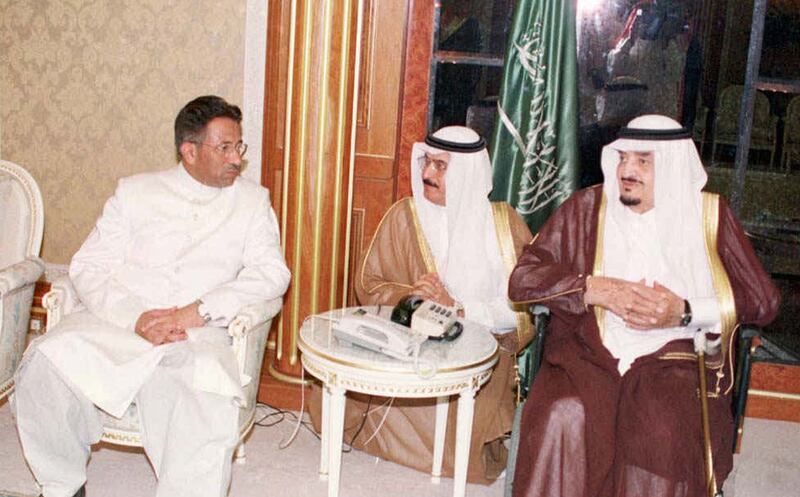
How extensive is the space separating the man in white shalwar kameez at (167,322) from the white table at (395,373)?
28 centimetres

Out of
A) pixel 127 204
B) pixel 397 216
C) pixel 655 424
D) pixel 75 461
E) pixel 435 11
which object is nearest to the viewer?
pixel 655 424

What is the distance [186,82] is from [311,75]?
3.23 feet

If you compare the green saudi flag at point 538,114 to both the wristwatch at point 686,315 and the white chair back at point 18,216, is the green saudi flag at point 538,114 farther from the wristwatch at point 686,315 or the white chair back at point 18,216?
the white chair back at point 18,216

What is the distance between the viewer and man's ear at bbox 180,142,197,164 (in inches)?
140

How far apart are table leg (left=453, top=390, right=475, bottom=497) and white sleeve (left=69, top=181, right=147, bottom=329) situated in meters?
1.14

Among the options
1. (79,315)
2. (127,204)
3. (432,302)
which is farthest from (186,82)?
(432,302)

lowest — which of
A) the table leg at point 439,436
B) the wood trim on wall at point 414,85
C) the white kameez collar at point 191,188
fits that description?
the table leg at point 439,436

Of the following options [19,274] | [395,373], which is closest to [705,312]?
[395,373]

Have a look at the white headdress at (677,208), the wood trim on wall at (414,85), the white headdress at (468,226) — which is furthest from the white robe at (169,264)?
the white headdress at (677,208)

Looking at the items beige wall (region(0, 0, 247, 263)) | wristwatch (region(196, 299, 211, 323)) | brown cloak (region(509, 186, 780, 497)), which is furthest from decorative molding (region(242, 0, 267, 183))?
brown cloak (region(509, 186, 780, 497))

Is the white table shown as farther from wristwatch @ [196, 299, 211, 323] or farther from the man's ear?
the man's ear

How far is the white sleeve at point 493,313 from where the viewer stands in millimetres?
3691

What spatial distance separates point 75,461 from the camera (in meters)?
3.28

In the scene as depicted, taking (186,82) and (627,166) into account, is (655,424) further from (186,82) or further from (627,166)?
(186,82)
